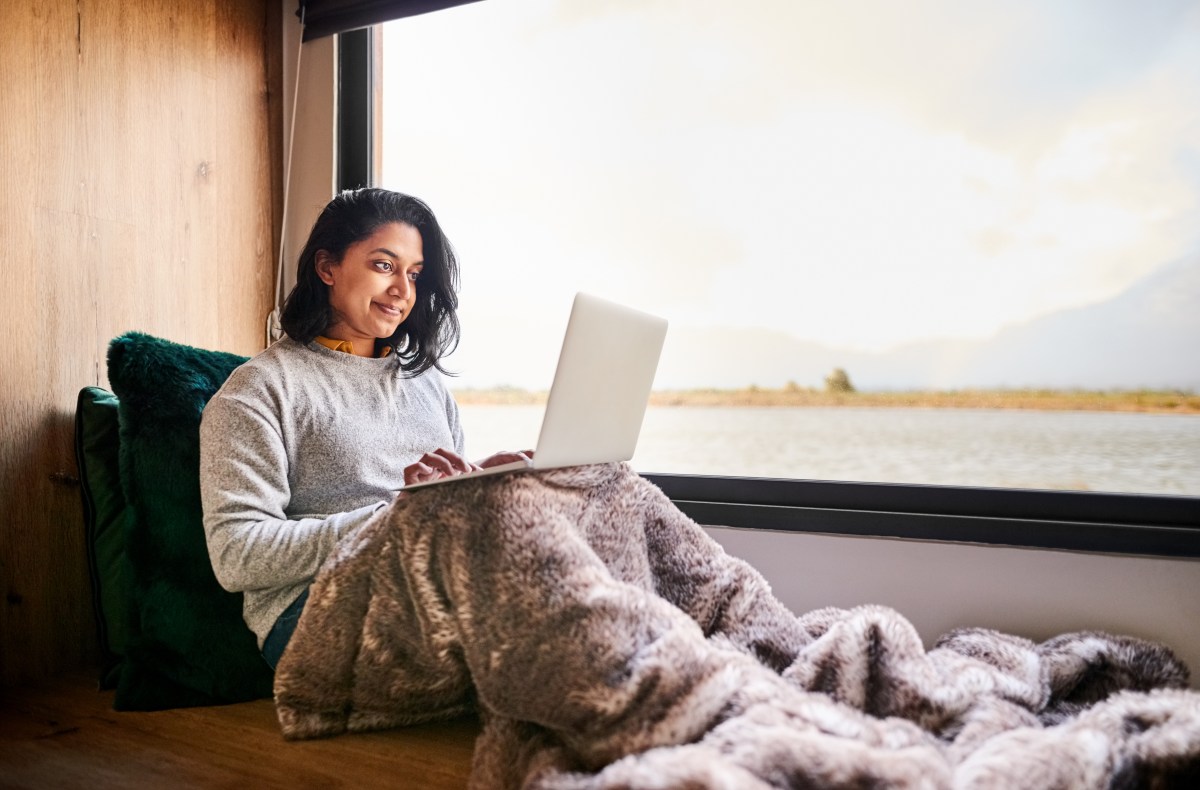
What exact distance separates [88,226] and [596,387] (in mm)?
1208

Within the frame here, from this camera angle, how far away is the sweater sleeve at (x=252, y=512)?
1.15m

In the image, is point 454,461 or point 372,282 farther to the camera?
point 372,282

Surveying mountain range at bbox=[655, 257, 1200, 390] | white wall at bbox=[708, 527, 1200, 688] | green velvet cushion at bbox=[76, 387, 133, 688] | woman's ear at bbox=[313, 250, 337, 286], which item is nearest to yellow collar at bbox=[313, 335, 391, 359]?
woman's ear at bbox=[313, 250, 337, 286]

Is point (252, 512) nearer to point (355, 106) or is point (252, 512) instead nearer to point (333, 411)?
point (333, 411)

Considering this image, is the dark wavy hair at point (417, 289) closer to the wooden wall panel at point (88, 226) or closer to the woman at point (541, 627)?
the woman at point (541, 627)

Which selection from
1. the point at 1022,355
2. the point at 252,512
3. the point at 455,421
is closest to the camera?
the point at 252,512

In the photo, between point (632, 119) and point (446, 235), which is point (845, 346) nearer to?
point (632, 119)

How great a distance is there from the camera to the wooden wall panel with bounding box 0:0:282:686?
1390mm

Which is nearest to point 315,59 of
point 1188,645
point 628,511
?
point 628,511

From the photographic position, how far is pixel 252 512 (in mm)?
1171

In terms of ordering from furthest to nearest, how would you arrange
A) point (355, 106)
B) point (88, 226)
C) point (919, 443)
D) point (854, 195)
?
point (919, 443), point (854, 195), point (355, 106), point (88, 226)

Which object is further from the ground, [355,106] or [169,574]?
[355,106]

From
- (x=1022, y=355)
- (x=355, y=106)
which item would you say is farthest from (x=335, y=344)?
(x=1022, y=355)

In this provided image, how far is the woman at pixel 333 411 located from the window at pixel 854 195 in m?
0.17
